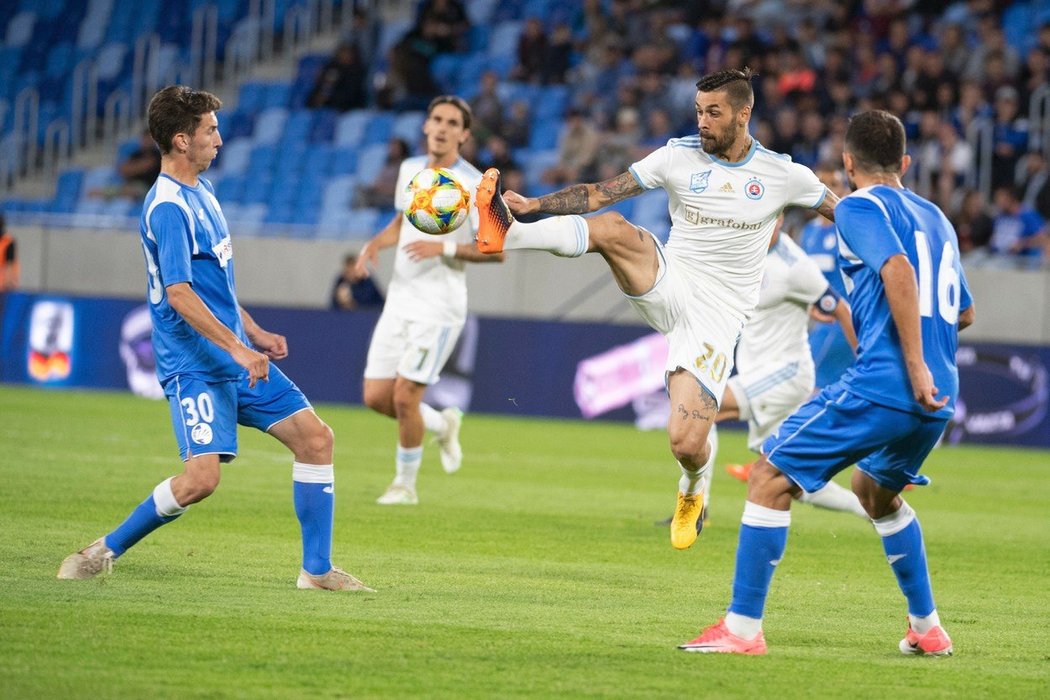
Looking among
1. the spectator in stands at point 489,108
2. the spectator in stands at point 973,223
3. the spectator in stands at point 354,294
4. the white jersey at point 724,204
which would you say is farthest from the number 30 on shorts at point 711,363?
the spectator in stands at point 489,108

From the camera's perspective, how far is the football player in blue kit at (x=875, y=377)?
574 cm

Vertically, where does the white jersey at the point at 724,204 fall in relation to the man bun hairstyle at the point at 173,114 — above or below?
below

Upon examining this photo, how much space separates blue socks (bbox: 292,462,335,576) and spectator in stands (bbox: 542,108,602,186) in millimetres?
14021

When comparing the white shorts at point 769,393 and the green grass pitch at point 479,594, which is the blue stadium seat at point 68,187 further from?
the white shorts at point 769,393

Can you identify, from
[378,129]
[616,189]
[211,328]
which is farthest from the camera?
[378,129]

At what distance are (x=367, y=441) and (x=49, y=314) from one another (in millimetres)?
6143

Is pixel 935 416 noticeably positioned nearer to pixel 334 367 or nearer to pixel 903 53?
pixel 334 367

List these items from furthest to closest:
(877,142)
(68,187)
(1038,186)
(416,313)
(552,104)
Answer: (68,187) < (552,104) < (1038,186) < (416,313) < (877,142)

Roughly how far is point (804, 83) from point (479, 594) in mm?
14780

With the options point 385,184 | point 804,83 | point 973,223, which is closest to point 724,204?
point 973,223

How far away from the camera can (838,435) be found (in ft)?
19.0

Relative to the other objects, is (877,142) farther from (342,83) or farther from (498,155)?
(342,83)

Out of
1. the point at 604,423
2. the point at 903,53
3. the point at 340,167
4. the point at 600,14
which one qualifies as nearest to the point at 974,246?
the point at 903,53

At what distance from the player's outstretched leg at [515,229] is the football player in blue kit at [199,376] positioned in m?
1.06
